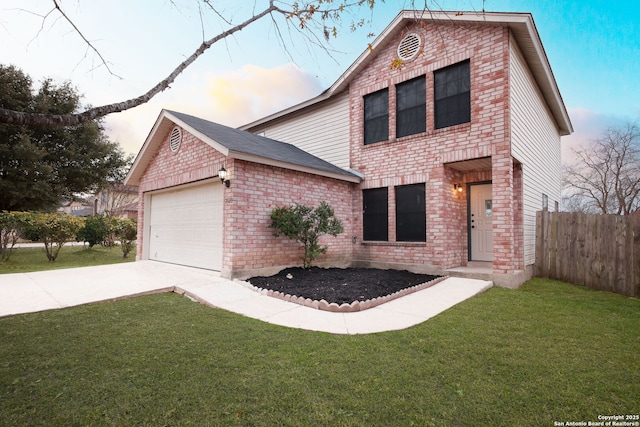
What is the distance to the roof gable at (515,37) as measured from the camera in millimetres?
6762

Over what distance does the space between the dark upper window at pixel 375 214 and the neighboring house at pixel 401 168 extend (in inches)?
1.4

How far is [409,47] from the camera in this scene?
336 inches

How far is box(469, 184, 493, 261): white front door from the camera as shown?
8453 mm

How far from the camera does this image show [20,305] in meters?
4.78

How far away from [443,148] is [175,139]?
7569mm

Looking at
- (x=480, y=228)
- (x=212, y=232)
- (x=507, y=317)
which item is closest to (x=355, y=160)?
(x=480, y=228)

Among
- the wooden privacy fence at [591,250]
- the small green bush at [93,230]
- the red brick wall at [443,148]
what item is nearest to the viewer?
the wooden privacy fence at [591,250]

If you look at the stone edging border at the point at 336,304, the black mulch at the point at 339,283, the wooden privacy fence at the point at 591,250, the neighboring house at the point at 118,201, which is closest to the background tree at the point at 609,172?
the wooden privacy fence at the point at 591,250

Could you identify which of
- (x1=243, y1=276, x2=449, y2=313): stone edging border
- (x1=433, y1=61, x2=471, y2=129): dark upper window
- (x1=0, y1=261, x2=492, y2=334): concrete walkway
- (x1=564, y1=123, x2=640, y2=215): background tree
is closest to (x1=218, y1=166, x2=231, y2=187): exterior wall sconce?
(x1=0, y1=261, x2=492, y2=334): concrete walkway

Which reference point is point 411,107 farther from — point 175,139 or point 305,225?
point 175,139

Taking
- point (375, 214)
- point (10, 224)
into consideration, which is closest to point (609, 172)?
point (375, 214)

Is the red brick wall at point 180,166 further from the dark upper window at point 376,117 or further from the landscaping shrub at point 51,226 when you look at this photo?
the dark upper window at point 376,117

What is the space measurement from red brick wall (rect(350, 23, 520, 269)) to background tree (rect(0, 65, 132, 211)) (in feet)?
44.2

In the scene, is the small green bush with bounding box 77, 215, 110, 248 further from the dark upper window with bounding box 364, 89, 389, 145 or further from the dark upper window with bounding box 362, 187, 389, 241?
the dark upper window with bounding box 364, 89, 389, 145
